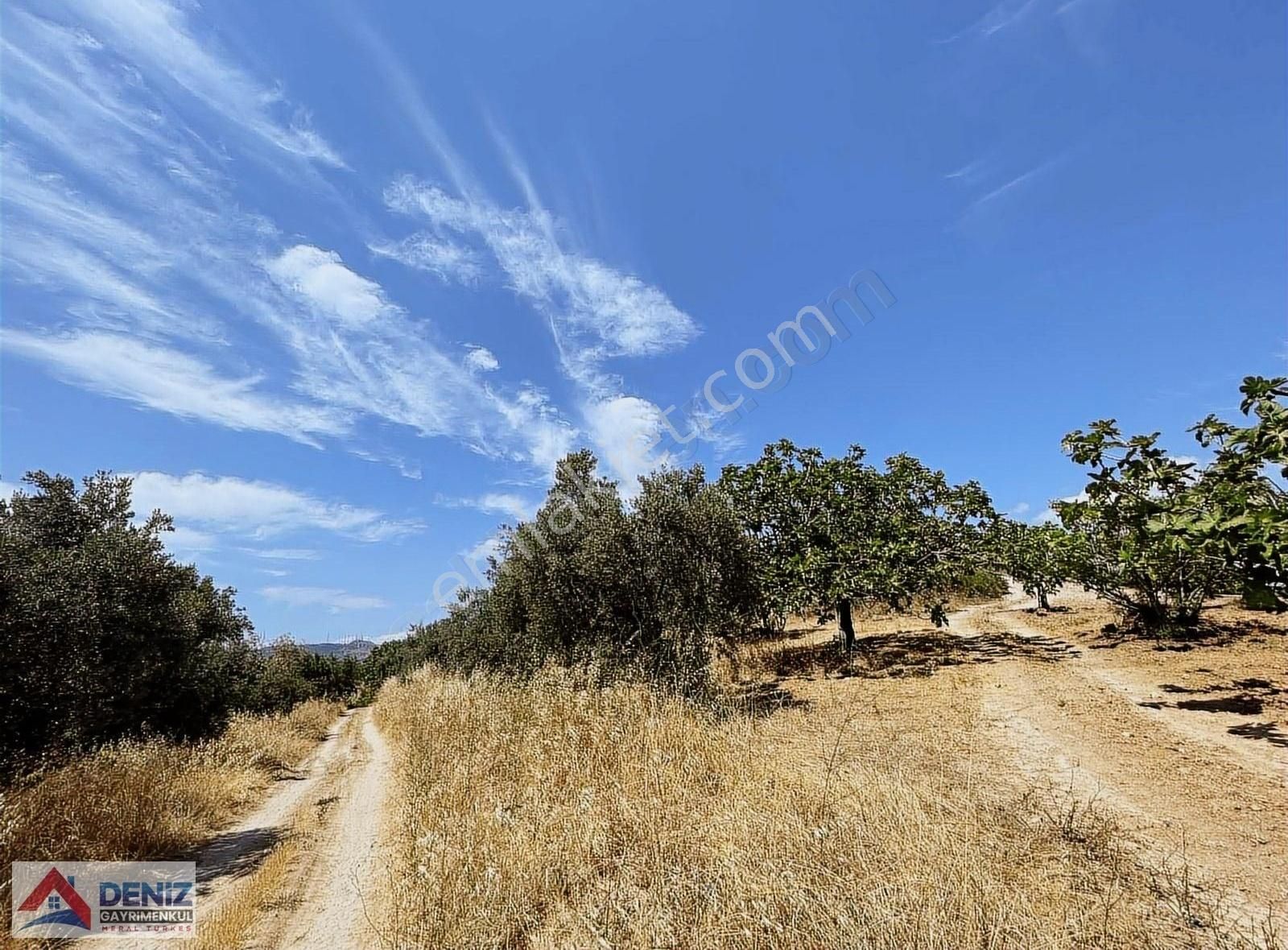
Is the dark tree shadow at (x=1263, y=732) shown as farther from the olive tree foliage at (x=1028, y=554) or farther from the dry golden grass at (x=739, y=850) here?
the olive tree foliage at (x=1028, y=554)

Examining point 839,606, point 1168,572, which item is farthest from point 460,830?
point 1168,572

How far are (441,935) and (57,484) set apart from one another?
47.4 feet

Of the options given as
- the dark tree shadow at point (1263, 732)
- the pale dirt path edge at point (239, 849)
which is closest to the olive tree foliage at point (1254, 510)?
the dark tree shadow at point (1263, 732)

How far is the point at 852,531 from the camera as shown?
784 inches

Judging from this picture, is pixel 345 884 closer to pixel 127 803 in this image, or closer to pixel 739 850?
Result: pixel 127 803

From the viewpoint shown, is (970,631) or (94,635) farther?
(970,631)

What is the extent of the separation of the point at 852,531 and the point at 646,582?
993cm

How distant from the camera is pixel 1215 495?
9242 millimetres

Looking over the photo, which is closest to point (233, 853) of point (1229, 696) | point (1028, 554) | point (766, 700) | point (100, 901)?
point (100, 901)

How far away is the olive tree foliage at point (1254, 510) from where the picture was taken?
27.0 feet

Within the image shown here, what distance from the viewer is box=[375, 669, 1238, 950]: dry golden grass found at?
158 inches

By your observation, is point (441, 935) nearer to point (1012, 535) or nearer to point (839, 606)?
point (839, 606)

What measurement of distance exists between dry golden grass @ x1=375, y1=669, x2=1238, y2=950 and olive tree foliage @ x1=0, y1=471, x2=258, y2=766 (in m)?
6.05

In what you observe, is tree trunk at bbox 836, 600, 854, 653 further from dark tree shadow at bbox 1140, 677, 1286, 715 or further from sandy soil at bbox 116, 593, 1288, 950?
dark tree shadow at bbox 1140, 677, 1286, 715
